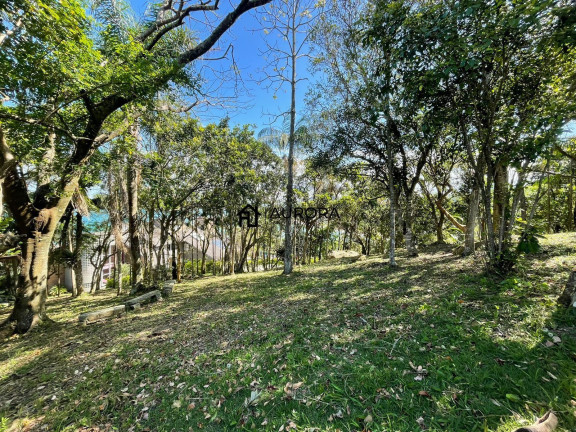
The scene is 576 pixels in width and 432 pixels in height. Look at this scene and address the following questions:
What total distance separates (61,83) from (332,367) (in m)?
6.31

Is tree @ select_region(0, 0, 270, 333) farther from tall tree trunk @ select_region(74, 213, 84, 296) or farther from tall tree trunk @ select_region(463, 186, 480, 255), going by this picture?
tall tree trunk @ select_region(463, 186, 480, 255)

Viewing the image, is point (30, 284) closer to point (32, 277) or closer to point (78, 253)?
point (32, 277)

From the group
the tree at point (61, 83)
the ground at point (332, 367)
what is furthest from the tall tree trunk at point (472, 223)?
the tree at point (61, 83)

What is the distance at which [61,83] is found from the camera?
4172 mm

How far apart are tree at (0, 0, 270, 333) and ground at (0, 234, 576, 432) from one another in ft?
8.36

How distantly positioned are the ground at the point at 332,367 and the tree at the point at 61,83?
2.55m

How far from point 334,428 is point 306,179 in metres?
15.2

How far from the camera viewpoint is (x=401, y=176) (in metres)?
9.17

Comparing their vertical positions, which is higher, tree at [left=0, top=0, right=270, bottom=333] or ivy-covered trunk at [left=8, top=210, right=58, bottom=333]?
tree at [left=0, top=0, right=270, bottom=333]

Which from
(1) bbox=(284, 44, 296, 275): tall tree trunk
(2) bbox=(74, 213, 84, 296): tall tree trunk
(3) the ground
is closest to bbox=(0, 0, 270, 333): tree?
(3) the ground

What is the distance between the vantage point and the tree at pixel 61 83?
Result: 365 cm

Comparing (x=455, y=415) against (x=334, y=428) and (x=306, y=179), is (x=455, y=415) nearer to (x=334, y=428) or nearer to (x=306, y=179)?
(x=334, y=428)

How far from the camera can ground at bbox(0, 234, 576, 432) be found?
2.12m

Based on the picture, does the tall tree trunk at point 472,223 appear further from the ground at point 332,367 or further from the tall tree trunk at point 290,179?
the tall tree trunk at point 290,179
